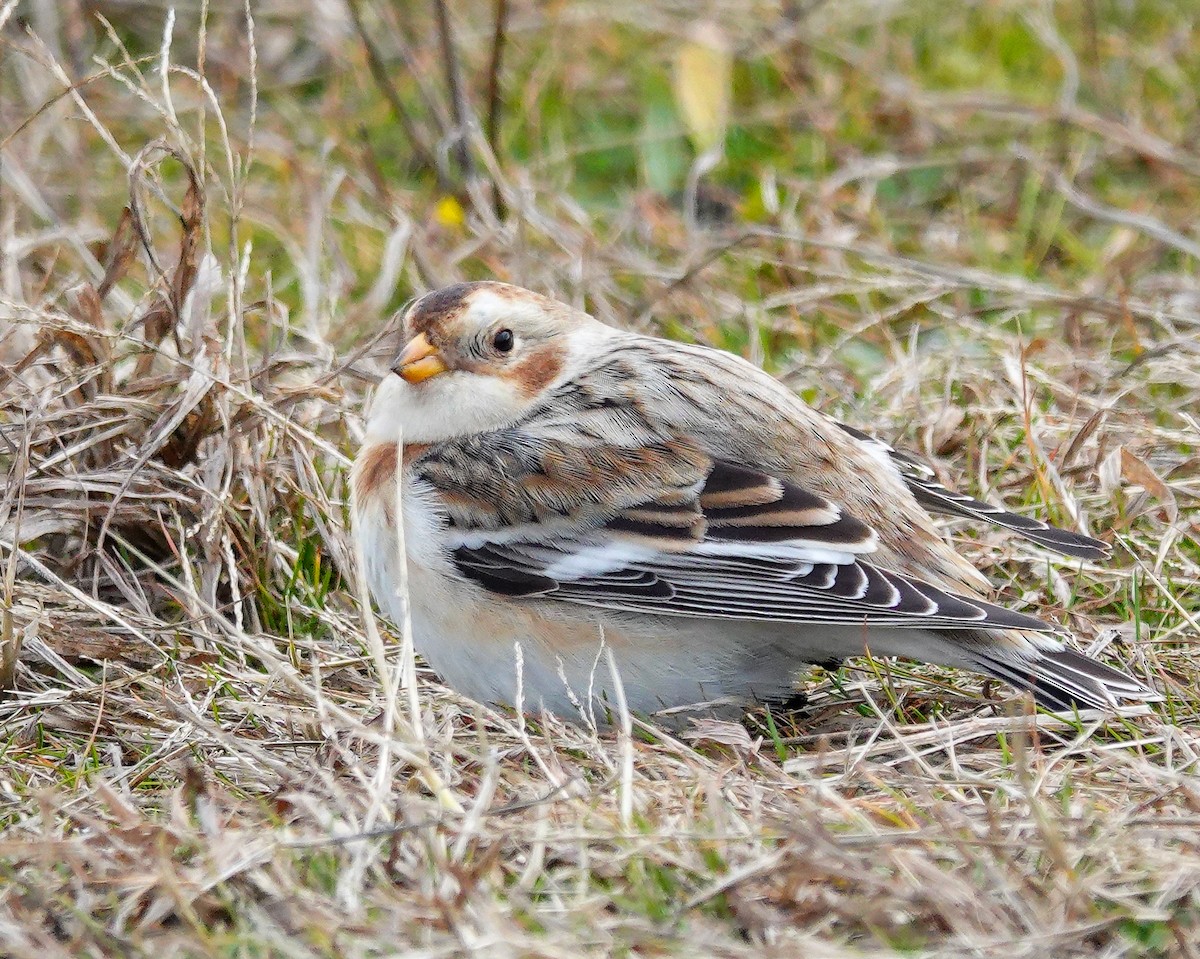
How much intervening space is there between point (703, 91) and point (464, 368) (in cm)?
274

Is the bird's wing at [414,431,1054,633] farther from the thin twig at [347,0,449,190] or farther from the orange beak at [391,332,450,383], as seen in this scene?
the thin twig at [347,0,449,190]

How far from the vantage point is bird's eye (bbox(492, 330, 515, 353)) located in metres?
3.46

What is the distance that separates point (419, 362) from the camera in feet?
11.0

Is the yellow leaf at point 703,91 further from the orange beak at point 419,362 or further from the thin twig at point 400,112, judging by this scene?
the orange beak at point 419,362

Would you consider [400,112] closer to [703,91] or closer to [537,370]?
[703,91]

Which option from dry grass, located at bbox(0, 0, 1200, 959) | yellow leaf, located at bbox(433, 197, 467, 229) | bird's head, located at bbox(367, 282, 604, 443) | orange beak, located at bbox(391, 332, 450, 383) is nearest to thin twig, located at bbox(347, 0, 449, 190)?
dry grass, located at bbox(0, 0, 1200, 959)

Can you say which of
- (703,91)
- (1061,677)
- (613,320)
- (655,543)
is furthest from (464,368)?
(703,91)

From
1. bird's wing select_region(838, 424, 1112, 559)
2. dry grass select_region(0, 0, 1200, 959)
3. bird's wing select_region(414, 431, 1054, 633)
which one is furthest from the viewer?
bird's wing select_region(838, 424, 1112, 559)

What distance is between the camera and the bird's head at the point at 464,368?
3.38 meters

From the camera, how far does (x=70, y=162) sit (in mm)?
5629

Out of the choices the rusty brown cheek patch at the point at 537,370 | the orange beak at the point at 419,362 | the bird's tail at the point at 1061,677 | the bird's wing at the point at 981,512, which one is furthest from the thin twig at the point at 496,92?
the bird's tail at the point at 1061,677

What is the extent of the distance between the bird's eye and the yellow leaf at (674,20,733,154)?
8.25 ft

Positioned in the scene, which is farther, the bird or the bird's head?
the bird's head

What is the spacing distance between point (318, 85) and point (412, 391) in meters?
3.43
